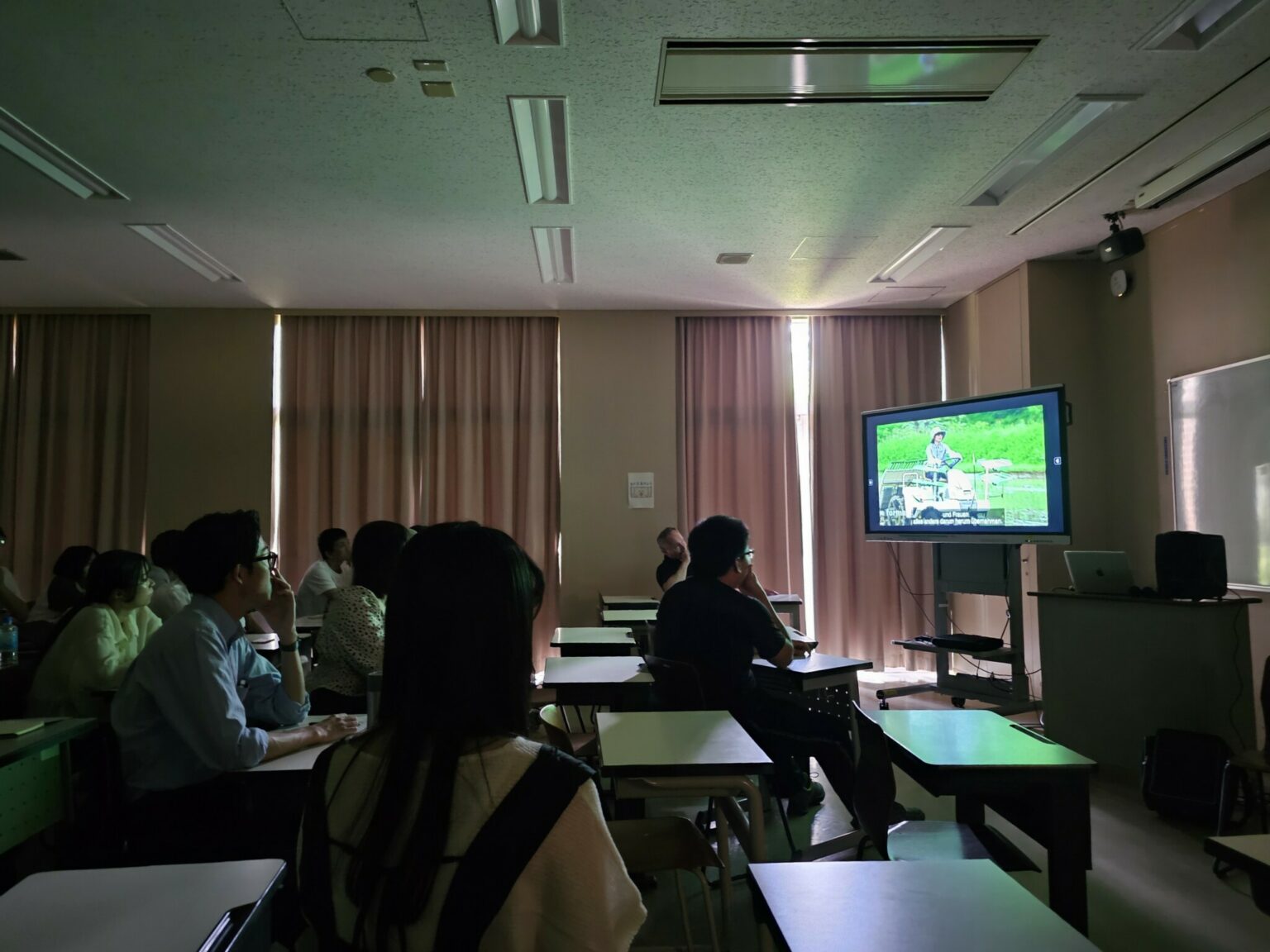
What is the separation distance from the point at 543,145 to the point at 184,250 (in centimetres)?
293

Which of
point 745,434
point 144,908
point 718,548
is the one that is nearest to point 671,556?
point 745,434

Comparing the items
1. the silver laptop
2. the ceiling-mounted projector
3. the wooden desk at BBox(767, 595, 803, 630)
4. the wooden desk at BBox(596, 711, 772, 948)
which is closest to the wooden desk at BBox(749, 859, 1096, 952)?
the wooden desk at BBox(596, 711, 772, 948)

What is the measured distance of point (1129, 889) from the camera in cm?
296

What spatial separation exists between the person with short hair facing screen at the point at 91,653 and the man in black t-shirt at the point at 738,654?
1.92 metres

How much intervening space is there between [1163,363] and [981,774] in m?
4.49

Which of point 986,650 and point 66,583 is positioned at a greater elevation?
point 66,583

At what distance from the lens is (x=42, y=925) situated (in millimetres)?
1273

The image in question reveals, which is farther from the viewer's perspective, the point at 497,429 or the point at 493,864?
the point at 497,429

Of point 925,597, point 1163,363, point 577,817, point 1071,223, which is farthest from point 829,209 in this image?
point 577,817

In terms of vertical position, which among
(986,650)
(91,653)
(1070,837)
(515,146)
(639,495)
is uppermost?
(515,146)

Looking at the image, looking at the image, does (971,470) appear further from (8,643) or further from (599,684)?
(8,643)

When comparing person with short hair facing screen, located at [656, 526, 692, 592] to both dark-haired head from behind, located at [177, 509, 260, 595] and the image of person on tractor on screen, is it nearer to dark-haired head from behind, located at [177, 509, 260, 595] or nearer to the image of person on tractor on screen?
the image of person on tractor on screen

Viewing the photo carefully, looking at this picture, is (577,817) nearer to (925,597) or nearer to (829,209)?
(829,209)

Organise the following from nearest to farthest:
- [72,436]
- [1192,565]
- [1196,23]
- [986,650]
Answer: [1196,23], [1192,565], [986,650], [72,436]
